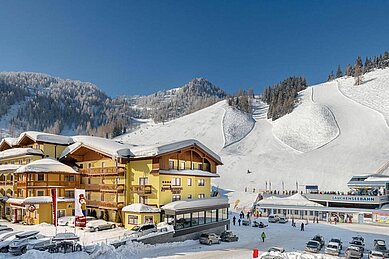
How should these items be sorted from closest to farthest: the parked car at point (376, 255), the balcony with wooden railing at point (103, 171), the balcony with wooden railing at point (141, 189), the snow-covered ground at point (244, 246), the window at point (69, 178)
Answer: the snow-covered ground at point (244, 246) < the parked car at point (376, 255) < the balcony with wooden railing at point (141, 189) < the balcony with wooden railing at point (103, 171) < the window at point (69, 178)

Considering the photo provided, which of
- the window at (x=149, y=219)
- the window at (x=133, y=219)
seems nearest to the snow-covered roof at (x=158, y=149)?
the window at (x=149, y=219)

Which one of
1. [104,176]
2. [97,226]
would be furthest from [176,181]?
[97,226]

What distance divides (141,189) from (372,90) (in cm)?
12816

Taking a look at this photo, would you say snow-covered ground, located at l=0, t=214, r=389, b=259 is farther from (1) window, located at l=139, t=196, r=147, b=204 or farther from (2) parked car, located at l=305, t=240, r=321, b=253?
(1) window, located at l=139, t=196, r=147, b=204

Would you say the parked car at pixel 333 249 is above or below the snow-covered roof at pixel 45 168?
below

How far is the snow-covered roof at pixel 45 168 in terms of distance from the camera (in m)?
35.5

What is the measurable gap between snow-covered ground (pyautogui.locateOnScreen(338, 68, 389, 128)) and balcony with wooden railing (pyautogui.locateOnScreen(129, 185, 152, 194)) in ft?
310

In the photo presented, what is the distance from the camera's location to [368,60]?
168000mm

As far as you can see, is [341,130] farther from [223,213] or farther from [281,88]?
[223,213]

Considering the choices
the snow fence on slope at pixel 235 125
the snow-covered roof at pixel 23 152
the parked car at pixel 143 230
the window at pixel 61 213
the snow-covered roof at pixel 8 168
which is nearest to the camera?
the parked car at pixel 143 230

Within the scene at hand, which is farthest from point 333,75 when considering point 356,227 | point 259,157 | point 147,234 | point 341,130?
point 147,234

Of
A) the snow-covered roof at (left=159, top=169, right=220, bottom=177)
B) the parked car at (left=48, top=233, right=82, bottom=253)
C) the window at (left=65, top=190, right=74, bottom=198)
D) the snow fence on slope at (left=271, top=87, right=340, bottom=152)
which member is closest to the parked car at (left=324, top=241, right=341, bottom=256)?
the snow-covered roof at (left=159, top=169, right=220, bottom=177)

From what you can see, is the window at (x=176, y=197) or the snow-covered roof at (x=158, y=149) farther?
the window at (x=176, y=197)

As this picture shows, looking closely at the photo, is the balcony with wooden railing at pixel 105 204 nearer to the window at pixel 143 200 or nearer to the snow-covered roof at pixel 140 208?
the snow-covered roof at pixel 140 208
